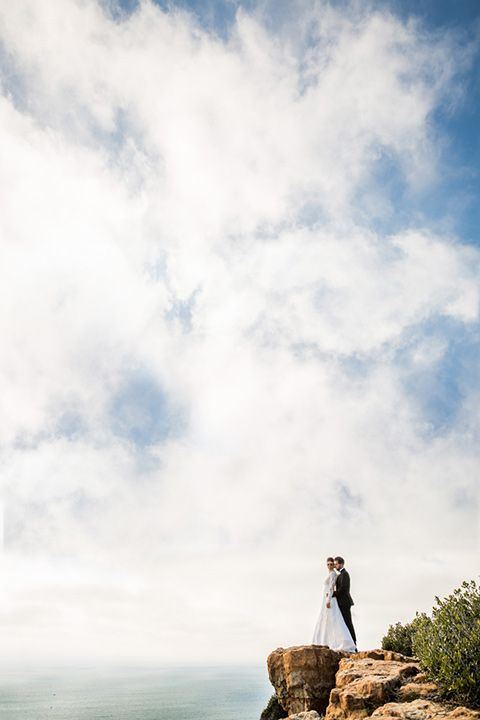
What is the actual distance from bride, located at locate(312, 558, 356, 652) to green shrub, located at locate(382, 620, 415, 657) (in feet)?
12.5

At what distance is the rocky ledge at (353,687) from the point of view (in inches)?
387

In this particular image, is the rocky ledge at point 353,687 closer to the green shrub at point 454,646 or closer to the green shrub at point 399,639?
the green shrub at point 454,646

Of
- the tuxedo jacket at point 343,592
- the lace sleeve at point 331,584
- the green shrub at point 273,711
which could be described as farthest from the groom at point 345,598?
the green shrub at point 273,711

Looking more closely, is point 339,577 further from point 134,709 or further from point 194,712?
point 134,709

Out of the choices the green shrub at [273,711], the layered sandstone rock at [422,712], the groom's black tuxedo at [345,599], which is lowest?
the green shrub at [273,711]

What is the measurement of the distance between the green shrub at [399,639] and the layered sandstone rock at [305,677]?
5.64m

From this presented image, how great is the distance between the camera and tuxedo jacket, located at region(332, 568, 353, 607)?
1823 centimetres

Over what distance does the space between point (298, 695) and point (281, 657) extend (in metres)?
1.41

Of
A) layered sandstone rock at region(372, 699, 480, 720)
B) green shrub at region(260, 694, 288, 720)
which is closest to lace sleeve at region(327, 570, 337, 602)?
green shrub at region(260, 694, 288, 720)

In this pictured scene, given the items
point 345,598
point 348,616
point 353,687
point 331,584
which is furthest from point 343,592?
point 353,687

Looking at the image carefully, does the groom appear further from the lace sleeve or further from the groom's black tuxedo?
the lace sleeve

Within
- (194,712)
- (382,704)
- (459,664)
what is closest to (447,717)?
(459,664)

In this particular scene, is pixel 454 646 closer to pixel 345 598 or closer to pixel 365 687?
pixel 365 687

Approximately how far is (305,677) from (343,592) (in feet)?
14.2
